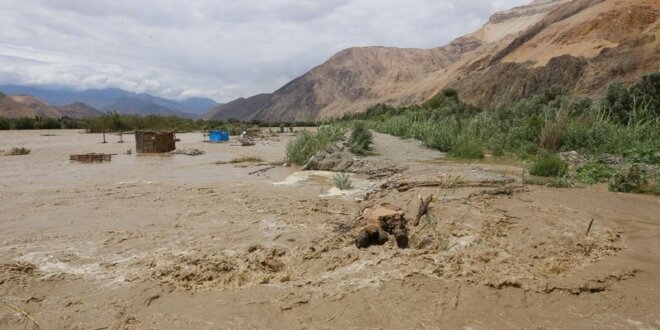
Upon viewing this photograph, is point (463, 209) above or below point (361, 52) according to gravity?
below

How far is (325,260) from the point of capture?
3.76 metres

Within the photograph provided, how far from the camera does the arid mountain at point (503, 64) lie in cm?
2664

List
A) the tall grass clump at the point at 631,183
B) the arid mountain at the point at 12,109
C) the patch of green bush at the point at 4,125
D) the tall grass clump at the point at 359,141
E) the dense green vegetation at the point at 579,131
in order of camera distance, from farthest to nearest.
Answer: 1. the arid mountain at the point at 12,109
2. the patch of green bush at the point at 4,125
3. the tall grass clump at the point at 359,141
4. the dense green vegetation at the point at 579,131
5. the tall grass clump at the point at 631,183

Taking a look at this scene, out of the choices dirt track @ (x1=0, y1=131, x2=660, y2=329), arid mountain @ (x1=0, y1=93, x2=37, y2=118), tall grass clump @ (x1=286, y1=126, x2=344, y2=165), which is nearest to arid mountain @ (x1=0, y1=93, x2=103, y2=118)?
arid mountain @ (x1=0, y1=93, x2=37, y2=118)

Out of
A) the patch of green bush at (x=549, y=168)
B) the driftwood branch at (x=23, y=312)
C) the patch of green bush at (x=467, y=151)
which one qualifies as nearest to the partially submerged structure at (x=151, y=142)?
the patch of green bush at (x=467, y=151)

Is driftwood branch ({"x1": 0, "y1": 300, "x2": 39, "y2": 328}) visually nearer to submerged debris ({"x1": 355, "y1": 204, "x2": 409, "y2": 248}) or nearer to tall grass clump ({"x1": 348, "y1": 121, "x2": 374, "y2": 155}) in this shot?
submerged debris ({"x1": 355, "y1": 204, "x2": 409, "y2": 248})

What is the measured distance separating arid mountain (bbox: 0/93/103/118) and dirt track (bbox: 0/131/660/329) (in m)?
65.0

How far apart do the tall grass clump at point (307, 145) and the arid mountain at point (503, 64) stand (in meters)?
17.7

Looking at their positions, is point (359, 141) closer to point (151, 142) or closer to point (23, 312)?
point (151, 142)

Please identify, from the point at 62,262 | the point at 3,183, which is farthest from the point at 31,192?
the point at 62,262

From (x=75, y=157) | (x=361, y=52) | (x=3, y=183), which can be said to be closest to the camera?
(x=3, y=183)

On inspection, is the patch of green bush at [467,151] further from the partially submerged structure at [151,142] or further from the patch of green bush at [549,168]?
the partially submerged structure at [151,142]

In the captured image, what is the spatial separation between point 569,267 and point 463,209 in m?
1.74

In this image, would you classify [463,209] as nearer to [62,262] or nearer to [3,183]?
[62,262]
